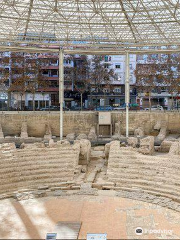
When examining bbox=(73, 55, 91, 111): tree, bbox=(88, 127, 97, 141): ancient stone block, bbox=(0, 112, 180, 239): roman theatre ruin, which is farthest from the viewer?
bbox=(73, 55, 91, 111): tree

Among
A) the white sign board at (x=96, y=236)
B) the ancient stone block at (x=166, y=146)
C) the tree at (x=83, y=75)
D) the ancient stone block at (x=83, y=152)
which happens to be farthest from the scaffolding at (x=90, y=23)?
the tree at (x=83, y=75)

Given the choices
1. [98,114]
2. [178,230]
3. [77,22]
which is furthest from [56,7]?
[178,230]

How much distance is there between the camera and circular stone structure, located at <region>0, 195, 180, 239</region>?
13.3 meters

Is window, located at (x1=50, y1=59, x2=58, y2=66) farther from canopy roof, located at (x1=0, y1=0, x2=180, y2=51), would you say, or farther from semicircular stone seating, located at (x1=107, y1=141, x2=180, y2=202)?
semicircular stone seating, located at (x1=107, y1=141, x2=180, y2=202)

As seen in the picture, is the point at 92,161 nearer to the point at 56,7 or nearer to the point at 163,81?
the point at 56,7

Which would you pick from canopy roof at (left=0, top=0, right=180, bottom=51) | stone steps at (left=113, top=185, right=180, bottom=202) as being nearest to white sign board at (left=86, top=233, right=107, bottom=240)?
stone steps at (left=113, top=185, right=180, bottom=202)

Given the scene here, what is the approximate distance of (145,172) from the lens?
64.8 feet

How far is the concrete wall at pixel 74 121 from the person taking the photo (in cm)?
3659

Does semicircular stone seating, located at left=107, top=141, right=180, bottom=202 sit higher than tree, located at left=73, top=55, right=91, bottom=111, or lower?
lower

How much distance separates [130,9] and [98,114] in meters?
15.0

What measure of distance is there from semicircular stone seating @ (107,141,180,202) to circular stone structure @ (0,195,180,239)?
1748mm

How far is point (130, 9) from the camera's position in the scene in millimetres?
24172

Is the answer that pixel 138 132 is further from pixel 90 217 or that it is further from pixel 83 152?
pixel 90 217

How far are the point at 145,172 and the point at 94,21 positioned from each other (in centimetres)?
1440
